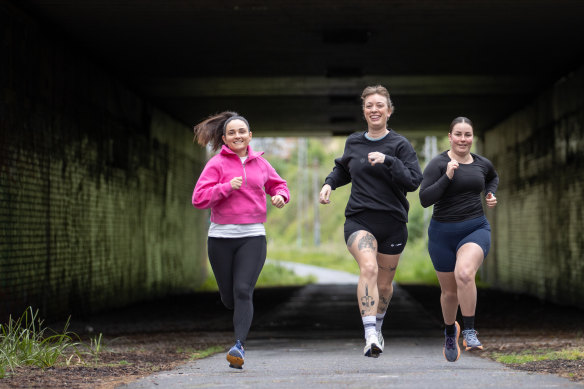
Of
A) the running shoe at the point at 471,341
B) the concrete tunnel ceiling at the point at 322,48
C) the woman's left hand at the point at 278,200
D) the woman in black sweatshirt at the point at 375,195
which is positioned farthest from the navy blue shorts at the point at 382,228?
the concrete tunnel ceiling at the point at 322,48

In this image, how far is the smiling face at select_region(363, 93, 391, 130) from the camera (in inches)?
268

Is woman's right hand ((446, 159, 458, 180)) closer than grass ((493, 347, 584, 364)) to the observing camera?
Yes

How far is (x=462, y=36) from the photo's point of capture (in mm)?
14523

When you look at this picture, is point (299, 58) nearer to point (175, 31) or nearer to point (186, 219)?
point (175, 31)

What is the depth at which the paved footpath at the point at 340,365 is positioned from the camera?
6.13m

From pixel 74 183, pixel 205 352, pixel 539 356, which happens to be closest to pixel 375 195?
pixel 539 356

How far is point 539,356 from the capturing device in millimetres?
8391

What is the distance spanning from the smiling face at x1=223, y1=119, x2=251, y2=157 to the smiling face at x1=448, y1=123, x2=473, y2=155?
1675 mm

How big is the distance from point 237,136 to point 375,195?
1.18 m

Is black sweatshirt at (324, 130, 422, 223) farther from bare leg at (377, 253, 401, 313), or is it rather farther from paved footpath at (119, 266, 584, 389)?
paved footpath at (119, 266, 584, 389)

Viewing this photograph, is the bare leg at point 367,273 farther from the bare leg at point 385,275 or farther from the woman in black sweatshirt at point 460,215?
the woman in black sweatshirt at point 460,215

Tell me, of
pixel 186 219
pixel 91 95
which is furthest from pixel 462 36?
pixel 186 219

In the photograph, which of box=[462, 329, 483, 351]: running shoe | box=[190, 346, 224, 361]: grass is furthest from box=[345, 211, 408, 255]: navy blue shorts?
box=[190, 346, 224, 361]: grass

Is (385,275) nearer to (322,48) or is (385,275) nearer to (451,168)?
(451,168)
